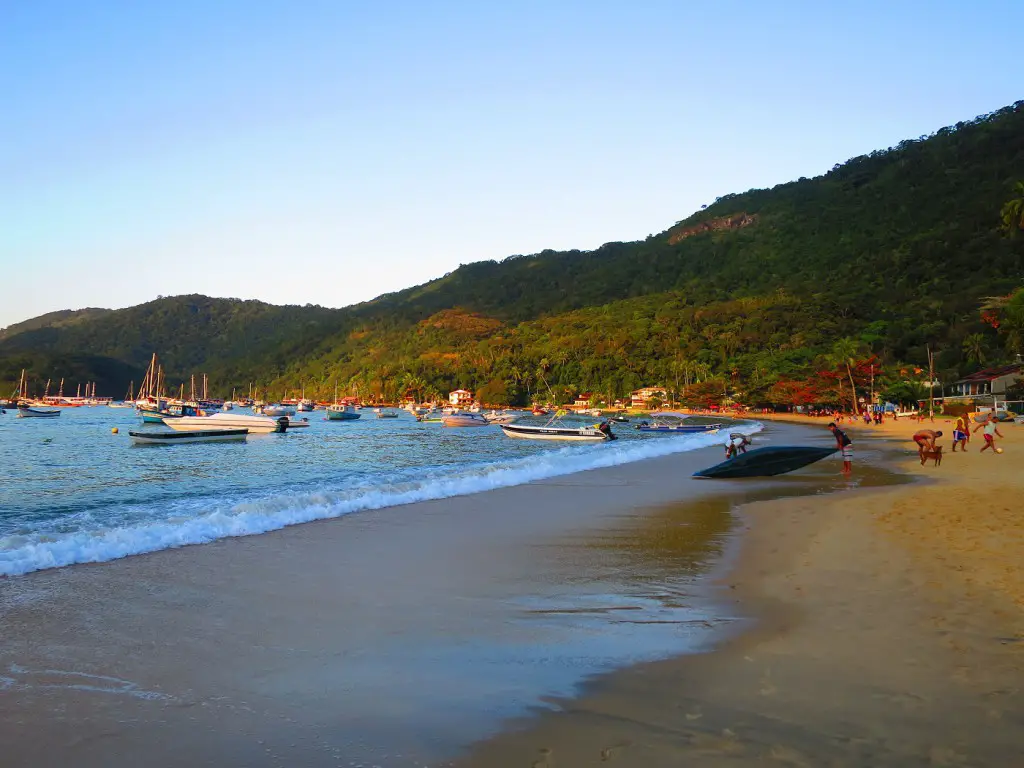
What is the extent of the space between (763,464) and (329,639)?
1946cm

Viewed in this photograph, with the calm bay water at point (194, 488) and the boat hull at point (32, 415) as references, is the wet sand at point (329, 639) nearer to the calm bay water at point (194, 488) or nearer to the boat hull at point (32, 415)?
the calm bay water at point (194, 488)

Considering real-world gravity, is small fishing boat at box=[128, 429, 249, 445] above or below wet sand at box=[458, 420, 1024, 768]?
below

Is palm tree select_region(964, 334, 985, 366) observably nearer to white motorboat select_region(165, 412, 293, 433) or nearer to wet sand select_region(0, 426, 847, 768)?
white motorboat select_region(165, 412, 293, 433)

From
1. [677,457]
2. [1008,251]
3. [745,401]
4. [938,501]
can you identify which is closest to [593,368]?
[745,401]

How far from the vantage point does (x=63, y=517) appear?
617 inches

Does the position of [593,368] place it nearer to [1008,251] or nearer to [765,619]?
[1008,251]

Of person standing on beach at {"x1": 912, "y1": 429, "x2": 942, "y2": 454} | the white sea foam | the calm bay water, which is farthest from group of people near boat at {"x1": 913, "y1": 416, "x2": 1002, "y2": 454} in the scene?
the white sea foam

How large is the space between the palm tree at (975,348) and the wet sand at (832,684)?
120198 mm

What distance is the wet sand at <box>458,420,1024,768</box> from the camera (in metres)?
4.19

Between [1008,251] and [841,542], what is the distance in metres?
174

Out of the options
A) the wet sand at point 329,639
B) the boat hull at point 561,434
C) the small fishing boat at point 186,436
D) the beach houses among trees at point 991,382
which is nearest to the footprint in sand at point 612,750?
the wet sand at point 329,639

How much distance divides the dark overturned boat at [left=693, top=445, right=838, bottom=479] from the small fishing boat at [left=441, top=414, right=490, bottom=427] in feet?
248

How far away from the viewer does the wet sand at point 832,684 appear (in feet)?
13.7

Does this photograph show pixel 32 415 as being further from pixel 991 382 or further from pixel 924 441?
pixel 991 382
